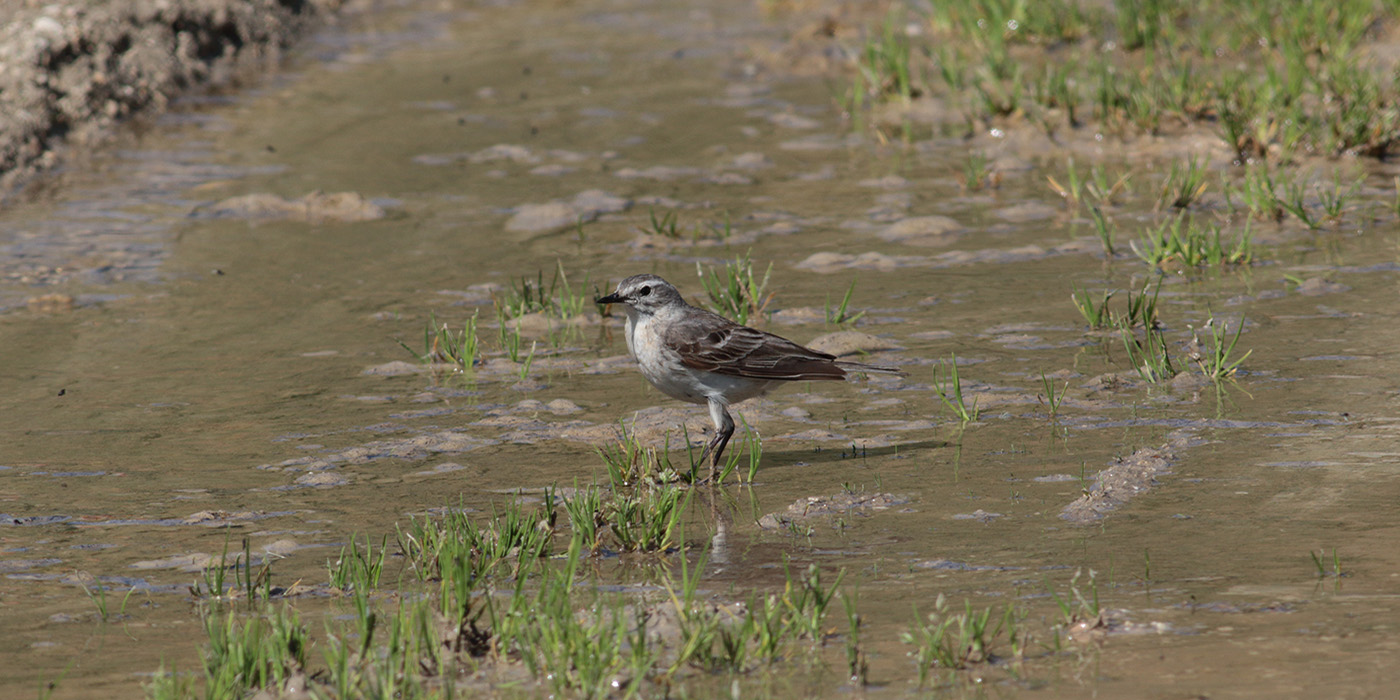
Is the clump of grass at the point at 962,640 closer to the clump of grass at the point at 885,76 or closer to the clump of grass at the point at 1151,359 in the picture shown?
the clump of grass at the point at 1151,359

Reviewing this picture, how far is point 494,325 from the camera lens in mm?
8062

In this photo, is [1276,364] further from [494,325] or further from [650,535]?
[494,325]

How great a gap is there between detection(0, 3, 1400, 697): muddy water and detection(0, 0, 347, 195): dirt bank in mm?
611

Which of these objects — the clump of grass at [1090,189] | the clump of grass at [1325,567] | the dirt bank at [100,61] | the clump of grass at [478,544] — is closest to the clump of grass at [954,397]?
the clump of grass at [1325,567]

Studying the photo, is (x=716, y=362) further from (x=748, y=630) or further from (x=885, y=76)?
(x=885, y=76)

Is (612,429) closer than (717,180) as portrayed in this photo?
Yes

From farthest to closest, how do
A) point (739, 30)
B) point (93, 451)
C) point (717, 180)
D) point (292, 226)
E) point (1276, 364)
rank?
point (739, 30)
point (717, 180)
point (292, 226)
point (1276, 364)
point (93, 451)

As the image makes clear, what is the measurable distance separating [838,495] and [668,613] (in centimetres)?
135

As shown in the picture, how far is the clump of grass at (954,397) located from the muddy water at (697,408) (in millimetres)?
116

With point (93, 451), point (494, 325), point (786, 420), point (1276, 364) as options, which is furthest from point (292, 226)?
point (1276, 364)

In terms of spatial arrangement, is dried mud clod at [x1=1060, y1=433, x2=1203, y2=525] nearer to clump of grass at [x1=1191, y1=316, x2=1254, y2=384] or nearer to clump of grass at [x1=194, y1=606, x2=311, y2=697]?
clump of grass at [x1=1191, y1=316, x2=1254, y2=384]

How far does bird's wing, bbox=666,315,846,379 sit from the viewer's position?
19.7 ft

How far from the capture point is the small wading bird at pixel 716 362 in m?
6.02

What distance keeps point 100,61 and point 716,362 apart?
8675 millimetres
